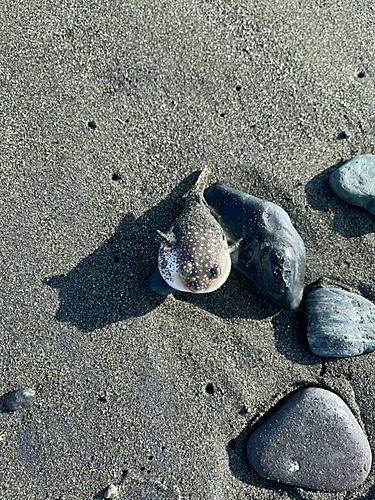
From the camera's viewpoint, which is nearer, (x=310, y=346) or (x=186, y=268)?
(x=186, y=268)

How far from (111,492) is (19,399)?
131 cm

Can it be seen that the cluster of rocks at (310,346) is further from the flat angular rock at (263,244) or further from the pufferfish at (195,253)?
the pufferfish at (195,253)

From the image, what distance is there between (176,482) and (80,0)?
16.9 ft

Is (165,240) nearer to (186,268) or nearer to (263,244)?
(186,268)

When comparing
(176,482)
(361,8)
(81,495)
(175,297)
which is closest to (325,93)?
(361,8)

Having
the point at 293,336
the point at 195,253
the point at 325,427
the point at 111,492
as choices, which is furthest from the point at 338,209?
the point at 111,492

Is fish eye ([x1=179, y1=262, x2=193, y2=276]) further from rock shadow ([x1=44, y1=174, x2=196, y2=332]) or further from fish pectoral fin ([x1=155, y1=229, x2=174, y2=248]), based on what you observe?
rock shadow ([x1=44, y1=174, x2=196, y2=332])

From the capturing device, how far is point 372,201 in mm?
3576

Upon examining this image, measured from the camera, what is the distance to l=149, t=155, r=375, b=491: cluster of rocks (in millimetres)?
3498

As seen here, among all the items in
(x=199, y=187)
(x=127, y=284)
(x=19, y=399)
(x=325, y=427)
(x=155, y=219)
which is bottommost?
(x=325, y=427)

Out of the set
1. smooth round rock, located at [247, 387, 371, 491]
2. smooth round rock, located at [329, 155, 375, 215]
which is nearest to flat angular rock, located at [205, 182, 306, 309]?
smooth round rock, located at [329, 155, 375, 215]

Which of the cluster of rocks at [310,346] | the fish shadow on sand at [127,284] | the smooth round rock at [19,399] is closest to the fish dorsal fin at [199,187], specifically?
the fish shadow on sand at [127,284]

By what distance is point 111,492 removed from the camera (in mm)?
3400

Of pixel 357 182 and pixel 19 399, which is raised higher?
pixel 357 182
